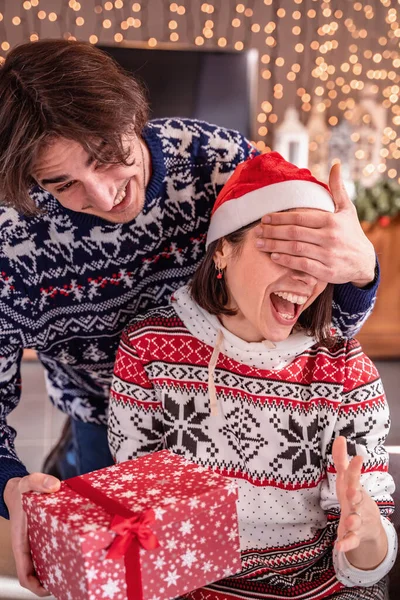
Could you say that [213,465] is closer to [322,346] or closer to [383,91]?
[322,346]

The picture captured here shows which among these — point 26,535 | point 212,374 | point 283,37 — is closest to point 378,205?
point 283,37

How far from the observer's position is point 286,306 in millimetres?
1253

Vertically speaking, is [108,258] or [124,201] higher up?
[124,201]

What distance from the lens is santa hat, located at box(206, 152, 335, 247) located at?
3.96 ft

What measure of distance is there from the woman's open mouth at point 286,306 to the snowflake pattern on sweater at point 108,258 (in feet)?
0.45

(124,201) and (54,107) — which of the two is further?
(124,201)

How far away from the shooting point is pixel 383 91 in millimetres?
4836

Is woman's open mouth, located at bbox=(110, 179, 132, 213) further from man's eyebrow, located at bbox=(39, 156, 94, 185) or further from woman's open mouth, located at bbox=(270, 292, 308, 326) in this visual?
woman's open mouth, located at bbox=(270, 292, 308, 326)

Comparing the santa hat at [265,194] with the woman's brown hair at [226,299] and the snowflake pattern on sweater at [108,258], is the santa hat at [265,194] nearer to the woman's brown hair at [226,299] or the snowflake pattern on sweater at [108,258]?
the woman's brown hair at [226,299]

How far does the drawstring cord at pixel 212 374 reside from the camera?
1.26 m

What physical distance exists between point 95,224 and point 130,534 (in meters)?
0.74

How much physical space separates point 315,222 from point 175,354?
383mm

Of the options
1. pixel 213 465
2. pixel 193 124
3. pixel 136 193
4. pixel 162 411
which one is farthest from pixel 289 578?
pixel 193 124

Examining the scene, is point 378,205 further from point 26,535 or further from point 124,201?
point 26,535
